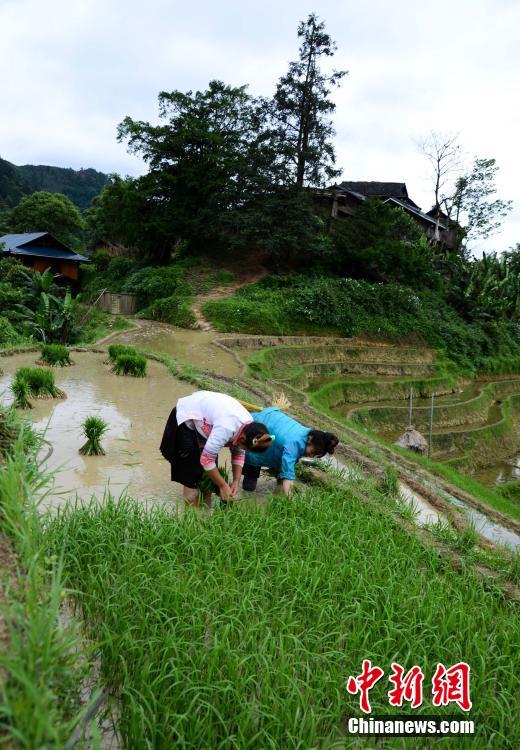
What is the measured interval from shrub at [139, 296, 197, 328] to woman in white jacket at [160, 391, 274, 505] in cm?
1457

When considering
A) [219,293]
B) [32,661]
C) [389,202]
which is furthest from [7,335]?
[389,202]

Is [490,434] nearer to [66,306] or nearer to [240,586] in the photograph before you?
[66,306]

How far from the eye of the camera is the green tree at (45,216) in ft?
123

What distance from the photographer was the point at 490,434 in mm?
13922

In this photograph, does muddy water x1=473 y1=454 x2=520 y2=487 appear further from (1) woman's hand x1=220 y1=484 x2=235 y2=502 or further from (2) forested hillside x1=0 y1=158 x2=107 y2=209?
(2) forested hillside x1=0 y1=158 x2=107 y2=209

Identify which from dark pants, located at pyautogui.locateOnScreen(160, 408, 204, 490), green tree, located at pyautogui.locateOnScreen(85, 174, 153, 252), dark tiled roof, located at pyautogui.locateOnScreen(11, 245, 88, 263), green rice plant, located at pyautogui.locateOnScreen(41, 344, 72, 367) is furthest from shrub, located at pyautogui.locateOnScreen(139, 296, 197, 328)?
dark pants, located at pyautogui.locateOnScreen(160, 408, 204, 490)

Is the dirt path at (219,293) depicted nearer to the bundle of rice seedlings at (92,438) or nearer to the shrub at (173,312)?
the shrub at (173,312)

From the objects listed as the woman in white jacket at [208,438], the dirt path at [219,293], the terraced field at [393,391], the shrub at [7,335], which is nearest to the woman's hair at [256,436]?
the woman in white jacket at [208,438]

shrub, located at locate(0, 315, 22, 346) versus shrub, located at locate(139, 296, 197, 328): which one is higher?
shrub, located at locate(139, 296, 197, 328)

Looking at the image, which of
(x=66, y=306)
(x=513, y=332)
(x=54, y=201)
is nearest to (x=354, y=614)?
(x=66, y=306)

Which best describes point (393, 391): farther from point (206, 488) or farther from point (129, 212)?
point (129, 212)

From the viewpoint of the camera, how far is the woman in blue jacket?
4059 mm

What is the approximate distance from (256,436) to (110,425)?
3.46 meters

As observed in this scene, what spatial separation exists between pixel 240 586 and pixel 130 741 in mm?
1071
